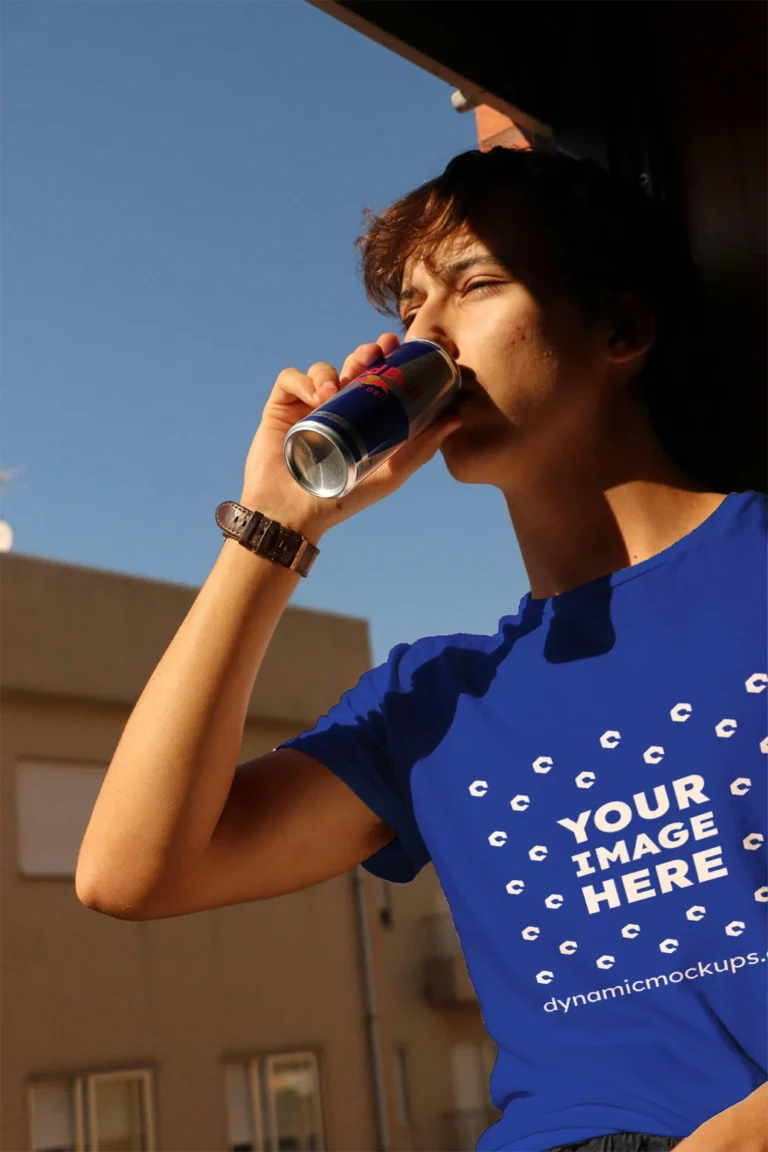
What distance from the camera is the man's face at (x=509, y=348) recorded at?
3.47ft

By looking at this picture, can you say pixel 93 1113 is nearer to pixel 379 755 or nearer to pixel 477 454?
pixel 379 755

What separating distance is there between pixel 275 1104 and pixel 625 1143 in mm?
9572

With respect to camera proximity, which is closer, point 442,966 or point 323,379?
point 323,379

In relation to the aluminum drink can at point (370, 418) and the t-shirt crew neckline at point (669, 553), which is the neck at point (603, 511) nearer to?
the t-shirt crew neckline at point (669, 553)

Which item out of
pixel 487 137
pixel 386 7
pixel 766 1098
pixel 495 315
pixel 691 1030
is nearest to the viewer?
pixel 766 1098

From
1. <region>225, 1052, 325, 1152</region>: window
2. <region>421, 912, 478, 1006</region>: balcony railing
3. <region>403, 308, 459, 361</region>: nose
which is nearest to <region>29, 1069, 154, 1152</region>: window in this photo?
<region>225, 1052, 325, 1152</region>: window

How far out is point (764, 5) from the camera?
1.26 meters

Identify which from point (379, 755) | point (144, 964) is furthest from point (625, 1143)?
point (144, 964)

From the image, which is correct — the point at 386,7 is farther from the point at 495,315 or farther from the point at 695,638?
the point at 695,638

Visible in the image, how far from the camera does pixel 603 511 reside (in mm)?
1100

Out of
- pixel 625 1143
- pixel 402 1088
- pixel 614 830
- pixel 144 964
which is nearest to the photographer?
pixel 625 1143

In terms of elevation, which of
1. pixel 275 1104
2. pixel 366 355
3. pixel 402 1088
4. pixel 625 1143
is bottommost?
pixel 402 1088

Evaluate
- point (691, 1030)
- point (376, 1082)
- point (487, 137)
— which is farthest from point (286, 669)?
point (691, 1030)

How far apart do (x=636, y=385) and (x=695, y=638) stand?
0.30 m
